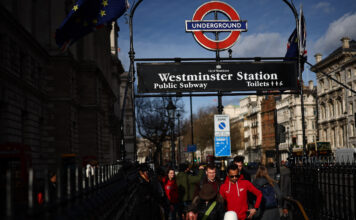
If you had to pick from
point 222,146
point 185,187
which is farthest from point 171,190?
point 222,146

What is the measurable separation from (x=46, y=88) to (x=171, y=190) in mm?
22926

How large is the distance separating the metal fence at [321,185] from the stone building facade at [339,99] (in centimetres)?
5913

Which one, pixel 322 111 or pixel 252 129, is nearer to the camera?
pixel 322 111

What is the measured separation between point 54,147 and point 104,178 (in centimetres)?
2803

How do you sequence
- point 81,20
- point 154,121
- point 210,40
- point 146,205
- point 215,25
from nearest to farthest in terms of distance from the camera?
1. point 146,205
2. point 81,20
3. point 215,25
4. point 210,40
5. point 154,121

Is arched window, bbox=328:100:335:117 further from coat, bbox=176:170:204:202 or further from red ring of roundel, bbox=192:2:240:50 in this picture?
coat, bbox=176:170:204:202

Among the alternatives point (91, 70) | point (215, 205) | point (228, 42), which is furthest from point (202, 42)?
point (91, 70)

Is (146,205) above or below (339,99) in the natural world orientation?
below

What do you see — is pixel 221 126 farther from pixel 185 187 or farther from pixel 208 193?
pixel 208 193

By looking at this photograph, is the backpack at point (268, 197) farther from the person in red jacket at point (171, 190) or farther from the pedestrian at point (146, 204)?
the person in red jacket at point (171, 190)

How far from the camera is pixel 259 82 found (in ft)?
45.0

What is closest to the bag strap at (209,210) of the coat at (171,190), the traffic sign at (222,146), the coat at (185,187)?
the coat at (171,190)

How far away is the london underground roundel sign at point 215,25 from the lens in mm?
13586

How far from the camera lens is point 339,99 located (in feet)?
235
